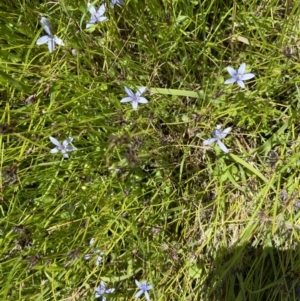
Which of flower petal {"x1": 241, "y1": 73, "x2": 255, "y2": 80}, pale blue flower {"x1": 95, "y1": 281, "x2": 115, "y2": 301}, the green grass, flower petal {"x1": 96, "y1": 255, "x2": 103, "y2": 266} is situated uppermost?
flower petal {"x1": 241, "y1": 73, "x2": 255, "y2": 80}

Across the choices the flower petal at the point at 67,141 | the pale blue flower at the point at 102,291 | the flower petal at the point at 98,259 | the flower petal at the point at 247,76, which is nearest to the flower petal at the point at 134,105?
the flower petal at the point at 67,141

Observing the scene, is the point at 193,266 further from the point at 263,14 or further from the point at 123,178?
the point at 263,14

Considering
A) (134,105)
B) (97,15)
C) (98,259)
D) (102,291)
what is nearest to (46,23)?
(97,15)

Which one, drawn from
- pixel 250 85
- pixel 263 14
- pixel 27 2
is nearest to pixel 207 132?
pixel 250 85

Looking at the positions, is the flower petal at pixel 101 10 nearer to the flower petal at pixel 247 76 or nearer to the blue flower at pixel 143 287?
the flower petal at pixel 247 76

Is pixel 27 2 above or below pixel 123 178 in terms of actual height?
above

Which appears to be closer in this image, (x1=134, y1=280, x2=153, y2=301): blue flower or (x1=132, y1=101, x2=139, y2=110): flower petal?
(x1=132, y1=101, x2=139, y2=110): flower petal

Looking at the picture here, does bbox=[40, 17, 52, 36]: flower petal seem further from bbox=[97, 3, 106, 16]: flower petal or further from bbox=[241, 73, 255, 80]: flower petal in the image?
bbox=[241, 73, 255, 80]: flower petal

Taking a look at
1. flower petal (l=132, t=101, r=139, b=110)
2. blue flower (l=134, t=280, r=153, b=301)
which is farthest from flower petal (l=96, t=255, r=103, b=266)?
flower petal (l=132, t=101, r=139, b=110)
